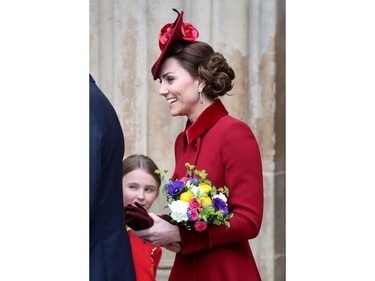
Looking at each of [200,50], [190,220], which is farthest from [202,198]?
[200,50]

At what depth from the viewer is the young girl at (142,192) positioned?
2974mm

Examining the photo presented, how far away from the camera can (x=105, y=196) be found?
1646 millimetres

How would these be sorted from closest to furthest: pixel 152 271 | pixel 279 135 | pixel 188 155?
1. pixel 188 155
2. pixel 152 271
3. pixel 279 135

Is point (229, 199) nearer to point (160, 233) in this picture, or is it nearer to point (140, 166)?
point (160, 233)

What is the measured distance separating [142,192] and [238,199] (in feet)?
2.39

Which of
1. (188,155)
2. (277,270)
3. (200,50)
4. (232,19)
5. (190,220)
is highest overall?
(232,19)

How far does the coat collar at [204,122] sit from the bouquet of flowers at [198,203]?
0.54 feet

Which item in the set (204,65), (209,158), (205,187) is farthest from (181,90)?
(205,187)

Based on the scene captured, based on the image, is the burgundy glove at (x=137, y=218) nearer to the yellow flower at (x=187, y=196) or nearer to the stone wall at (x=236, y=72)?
the yellow flower at (x=187, y=196)

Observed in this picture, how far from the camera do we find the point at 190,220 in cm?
240

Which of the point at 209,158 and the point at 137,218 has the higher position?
the point at 209,158

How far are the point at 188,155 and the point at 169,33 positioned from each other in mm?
417

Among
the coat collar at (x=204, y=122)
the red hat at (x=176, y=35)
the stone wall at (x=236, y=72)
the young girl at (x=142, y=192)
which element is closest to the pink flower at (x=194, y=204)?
the coat collar at (x=204, y=122)

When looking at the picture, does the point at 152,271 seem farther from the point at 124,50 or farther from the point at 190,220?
the point at 124,50
